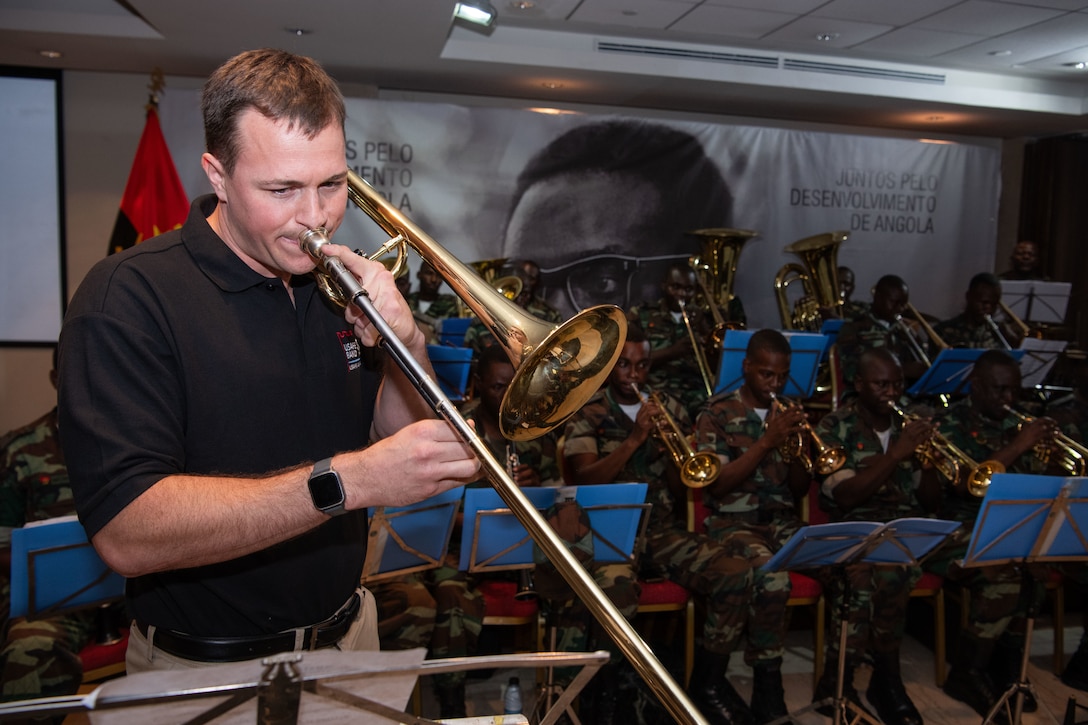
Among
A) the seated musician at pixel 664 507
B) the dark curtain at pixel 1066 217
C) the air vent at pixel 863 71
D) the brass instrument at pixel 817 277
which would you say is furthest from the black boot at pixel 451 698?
the dark curtain at pixel 1066 217

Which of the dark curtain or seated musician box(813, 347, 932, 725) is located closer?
seated musician box(813, 347, 932, 725)

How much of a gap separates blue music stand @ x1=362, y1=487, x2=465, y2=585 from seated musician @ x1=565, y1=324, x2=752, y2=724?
3.77 feet

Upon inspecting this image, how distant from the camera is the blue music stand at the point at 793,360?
5.68m

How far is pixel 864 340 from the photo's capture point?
7.25 m

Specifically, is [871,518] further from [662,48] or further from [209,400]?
[662,48]

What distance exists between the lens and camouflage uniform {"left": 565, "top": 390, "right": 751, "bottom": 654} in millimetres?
3998

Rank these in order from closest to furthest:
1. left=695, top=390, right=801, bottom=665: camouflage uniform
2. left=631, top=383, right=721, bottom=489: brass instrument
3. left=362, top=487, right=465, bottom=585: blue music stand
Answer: left=362, top=487, right=465, bottom=585: blue music stand, left=695, top=390, right=801, bottom=665: camouflage uniform, left=631, top=383, right=721, bottom=489: brass instrument

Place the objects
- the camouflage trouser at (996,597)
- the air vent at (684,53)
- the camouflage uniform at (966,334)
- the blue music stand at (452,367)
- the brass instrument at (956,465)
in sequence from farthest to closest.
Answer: the camouflage uniform at (966,334) < the air vent at (684,53) < the blue music stand at (452,367) < the brass instrument at (956,465) < the camouflage trouser at (996,597)

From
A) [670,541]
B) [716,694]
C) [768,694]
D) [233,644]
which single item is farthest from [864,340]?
[233,644]

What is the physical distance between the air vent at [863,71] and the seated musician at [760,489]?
4454mm

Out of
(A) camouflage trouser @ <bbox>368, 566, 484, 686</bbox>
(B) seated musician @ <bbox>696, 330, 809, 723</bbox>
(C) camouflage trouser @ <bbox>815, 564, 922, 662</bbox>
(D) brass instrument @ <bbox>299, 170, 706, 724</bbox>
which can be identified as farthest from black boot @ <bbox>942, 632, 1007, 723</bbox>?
(D) brass instrument @ <bbox>299, 170, 706, 724</bbox>

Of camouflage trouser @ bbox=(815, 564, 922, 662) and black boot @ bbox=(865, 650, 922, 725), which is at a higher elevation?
camouflage trouser @ bbox=(815, 564, 922, 662)

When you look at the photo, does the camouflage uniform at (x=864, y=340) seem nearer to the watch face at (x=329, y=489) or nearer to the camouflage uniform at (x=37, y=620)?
the camouflage uniform at (x=37, y=620)

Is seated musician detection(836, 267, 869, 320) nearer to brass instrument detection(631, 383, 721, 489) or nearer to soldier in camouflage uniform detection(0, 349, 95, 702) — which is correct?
brass instrument detection(631, 383, 721, 489)
